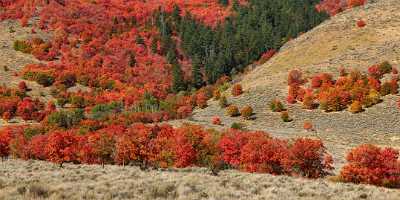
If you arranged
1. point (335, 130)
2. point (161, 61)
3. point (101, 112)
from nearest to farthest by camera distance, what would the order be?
point (335, 130) < point (101, 112) < point (161, 61)

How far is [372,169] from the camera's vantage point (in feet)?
218

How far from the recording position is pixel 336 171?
240 ft

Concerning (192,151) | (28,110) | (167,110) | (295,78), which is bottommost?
(28,110)

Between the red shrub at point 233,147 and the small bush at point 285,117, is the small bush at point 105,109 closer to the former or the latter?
the small bush at point 285,117

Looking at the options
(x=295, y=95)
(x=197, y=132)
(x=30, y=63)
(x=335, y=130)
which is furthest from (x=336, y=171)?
(x=30, y=63)

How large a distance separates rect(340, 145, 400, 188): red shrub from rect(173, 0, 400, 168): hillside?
→ 1200 cm

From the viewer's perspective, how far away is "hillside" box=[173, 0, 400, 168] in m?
106

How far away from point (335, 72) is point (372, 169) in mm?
75042

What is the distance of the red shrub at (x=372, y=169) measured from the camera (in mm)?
64125

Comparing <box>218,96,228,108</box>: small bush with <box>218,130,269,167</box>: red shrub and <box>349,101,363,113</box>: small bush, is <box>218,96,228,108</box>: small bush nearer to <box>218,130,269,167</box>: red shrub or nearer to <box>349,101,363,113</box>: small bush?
<box>349,101,363,113</box>: small bush

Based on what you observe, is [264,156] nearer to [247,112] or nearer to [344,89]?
[247,112]

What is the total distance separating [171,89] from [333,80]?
6197 cm

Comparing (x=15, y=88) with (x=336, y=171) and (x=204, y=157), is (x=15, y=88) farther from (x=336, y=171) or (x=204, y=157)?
(x=336, y=171)

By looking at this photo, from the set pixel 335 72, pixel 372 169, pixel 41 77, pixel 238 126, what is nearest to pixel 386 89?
pixel 335 72
